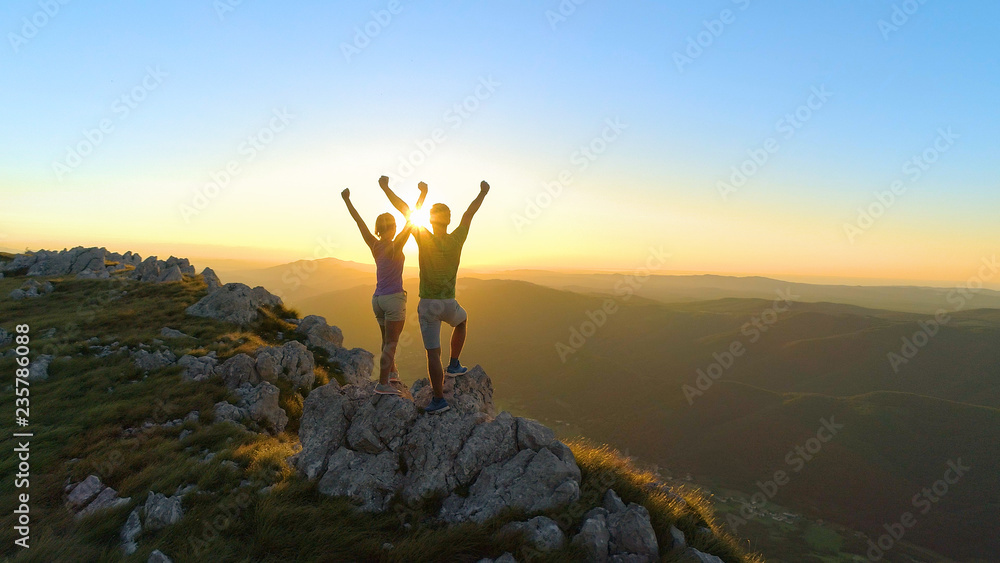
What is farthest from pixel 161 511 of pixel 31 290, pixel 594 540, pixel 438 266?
pixel 31 290

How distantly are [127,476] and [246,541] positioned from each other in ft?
12.5

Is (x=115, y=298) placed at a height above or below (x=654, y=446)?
above

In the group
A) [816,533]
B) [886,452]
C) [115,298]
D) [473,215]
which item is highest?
[473,215]

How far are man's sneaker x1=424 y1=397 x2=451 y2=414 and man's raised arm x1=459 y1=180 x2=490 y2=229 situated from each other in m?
3.24

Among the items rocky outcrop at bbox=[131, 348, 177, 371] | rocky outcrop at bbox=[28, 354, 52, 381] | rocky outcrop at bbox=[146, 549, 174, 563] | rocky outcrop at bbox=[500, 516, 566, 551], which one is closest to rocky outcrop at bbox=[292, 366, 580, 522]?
rocky outcrop at bbox=[500, 516, 566, 551]

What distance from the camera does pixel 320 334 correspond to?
1797 centimetres

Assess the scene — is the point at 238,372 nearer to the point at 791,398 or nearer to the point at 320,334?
the point at 320,334

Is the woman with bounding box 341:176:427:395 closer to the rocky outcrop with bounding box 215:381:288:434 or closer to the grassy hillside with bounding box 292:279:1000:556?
the rocky outcrop with bounding box 215:381:288:434

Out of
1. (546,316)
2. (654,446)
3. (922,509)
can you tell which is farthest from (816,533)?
(546,316)

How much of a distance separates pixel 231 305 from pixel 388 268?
14678 millimetres

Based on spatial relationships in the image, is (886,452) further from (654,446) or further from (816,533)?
(654,446)

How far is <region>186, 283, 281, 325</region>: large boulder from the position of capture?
1725cm

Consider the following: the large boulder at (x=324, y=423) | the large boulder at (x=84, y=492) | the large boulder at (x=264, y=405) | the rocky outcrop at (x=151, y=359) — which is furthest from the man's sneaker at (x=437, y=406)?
the rocky outcrop at (x=151, y=359)

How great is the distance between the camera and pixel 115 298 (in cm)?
1997
